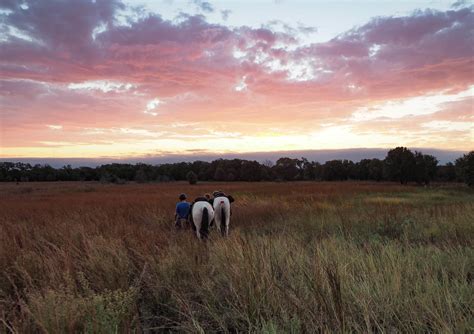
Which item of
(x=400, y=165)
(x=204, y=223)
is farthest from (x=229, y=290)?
(x=400, y=165)

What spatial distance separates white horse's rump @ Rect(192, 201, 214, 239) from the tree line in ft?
146

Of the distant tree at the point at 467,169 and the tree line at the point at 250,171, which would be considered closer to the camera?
the distant tree at the point at 467,169

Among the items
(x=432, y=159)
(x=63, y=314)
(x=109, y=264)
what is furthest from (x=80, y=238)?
(x=432, y=159)

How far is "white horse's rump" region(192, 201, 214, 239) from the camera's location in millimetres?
8648

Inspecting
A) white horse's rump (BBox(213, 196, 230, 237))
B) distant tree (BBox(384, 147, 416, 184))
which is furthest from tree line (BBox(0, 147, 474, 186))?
white horse's rump (BBox(213, 196, 230, 237))

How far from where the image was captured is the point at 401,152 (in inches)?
2501

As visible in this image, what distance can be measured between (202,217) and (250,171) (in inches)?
2807

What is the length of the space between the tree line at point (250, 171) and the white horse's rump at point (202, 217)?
4457 centimetres

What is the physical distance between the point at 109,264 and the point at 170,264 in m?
0.90

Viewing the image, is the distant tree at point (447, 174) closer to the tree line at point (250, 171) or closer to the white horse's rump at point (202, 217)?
the tree line at point (250, 171)

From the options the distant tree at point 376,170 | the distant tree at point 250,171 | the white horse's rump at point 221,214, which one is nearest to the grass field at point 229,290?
the white horse's rump at point 221,214

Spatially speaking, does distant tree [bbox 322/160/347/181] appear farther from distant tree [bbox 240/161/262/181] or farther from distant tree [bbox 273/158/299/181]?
distant tree [bbox 240/161/262/181]

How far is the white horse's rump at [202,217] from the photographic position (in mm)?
8648

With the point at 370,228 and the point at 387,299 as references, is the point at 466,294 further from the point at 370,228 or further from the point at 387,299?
the point at 370,228
